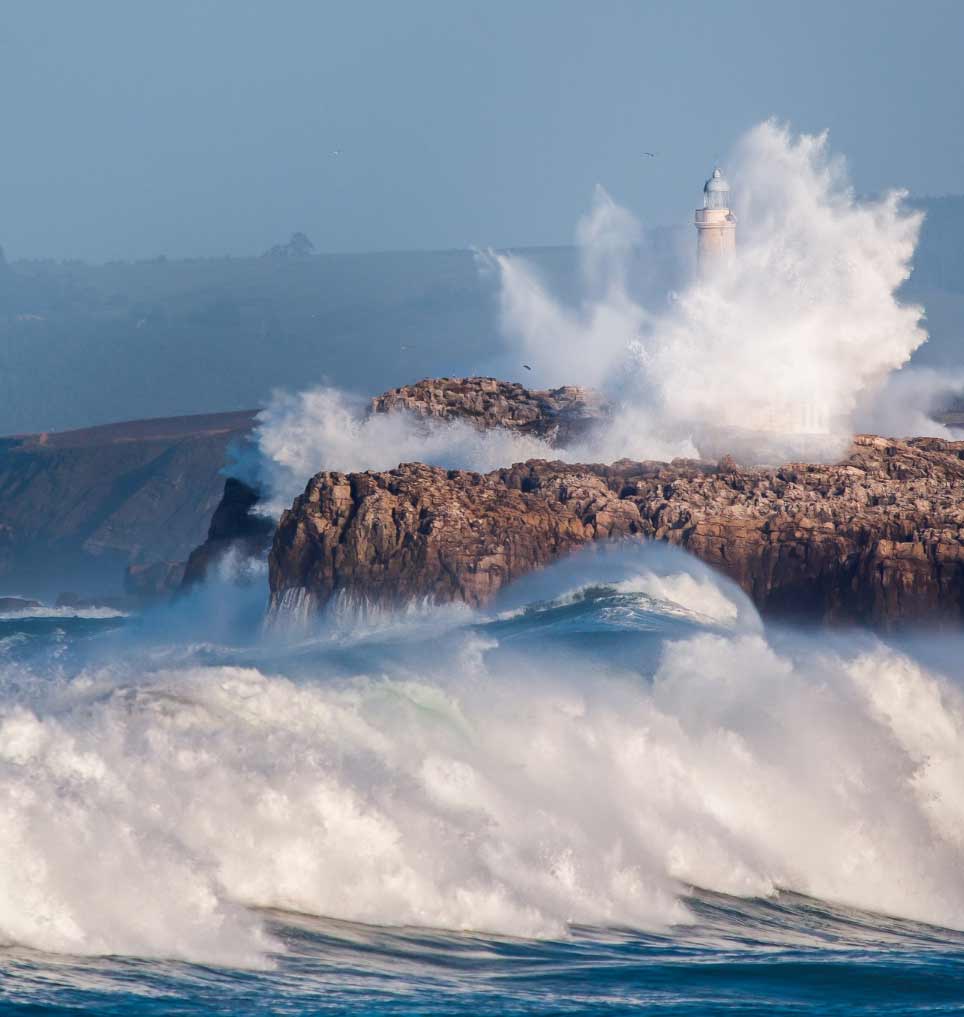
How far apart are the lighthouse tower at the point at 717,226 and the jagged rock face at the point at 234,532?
13605mm

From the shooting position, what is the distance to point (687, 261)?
74.8m

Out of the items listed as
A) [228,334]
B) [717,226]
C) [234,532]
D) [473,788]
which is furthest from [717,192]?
[228,334]

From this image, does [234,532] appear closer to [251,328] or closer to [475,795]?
[475,795]

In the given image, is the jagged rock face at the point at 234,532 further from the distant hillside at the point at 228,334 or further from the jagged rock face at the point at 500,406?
the distant hillside at the point at 228,334

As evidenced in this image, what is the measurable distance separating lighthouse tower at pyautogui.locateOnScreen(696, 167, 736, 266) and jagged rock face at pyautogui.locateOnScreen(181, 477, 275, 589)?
13.6 m

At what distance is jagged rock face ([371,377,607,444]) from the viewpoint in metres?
56.2

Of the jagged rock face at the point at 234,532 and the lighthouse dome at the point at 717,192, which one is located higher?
the lighthouse dome at the point at 717,192

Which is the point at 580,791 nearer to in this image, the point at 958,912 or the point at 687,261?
the point at 958,912

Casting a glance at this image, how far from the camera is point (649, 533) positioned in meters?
45.4

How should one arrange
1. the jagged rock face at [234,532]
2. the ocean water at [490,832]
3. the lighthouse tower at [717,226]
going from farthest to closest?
1. the lighthouse tower at [717,226]
2. the jagged rock face at [234,532]
3. the ocean water at [490,832]

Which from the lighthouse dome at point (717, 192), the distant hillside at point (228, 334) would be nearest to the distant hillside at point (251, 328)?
the distant hillside at point (228, 334)

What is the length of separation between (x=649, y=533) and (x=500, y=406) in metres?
12.5

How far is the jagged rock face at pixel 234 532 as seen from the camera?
5453 centimetres

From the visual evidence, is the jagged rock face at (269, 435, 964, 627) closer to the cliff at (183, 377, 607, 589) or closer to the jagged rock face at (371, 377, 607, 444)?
the cliff at (183, 377, 607, 589)
